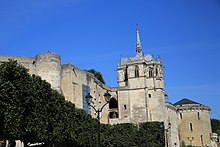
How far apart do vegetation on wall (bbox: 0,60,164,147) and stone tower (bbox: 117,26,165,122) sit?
2349cm

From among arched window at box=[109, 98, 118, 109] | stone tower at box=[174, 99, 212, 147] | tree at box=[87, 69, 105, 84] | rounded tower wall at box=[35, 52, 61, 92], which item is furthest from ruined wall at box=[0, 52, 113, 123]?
stone tower at box=[174, 99, 212, 147]

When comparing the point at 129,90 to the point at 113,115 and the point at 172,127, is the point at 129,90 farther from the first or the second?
the point at 172,127

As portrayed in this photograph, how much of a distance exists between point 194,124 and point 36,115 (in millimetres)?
58492

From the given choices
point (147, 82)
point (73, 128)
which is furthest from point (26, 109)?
point (147, 82)

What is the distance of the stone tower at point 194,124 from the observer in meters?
81.6

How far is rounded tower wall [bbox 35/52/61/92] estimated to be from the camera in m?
50.9

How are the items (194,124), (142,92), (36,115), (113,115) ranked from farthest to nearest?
(194,124) → (113,115) → (142,92) → (36,115)

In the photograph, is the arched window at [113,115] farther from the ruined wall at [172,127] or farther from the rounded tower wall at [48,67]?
the rounded tower wall at [48,67]

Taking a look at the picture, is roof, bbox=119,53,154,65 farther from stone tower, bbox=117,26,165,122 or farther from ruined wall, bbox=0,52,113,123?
ruined wall, bbox=0,52,113,123

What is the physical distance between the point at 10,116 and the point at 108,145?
2696 cm

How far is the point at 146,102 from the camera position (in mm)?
65438

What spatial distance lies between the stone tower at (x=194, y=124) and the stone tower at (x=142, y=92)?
56.5 feet

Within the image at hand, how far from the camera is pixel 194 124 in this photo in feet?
270

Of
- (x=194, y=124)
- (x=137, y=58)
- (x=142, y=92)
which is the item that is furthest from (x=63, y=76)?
(x=194, y=124)
